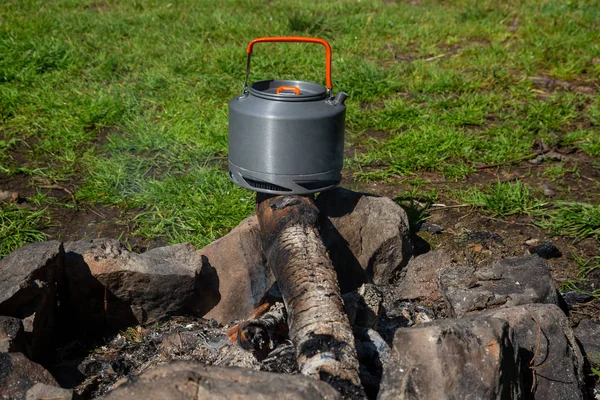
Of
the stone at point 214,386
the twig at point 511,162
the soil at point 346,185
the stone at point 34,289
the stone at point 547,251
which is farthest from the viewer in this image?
the twig at point 511,162

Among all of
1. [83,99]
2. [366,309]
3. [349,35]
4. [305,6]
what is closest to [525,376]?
[366,309]

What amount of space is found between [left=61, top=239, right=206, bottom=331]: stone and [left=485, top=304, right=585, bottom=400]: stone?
1368 mm

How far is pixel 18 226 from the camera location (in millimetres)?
3943

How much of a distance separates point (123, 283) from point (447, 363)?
5.09ft

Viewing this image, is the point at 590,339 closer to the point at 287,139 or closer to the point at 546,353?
the point at 546,353

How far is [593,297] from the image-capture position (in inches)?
131

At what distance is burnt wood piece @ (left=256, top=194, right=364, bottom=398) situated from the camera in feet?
6.96

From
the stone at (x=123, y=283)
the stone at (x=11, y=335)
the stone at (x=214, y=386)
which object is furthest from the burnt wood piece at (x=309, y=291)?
the stone at (x=11, y=335)

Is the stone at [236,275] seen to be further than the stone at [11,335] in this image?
Yes

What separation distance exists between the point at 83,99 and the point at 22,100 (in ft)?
1.71

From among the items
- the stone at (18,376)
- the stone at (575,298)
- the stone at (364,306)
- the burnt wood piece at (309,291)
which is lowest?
the stone at (575,298)

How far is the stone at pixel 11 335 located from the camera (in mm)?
2382

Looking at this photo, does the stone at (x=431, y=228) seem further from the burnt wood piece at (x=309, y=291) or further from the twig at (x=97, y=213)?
the twig at (x=97, y=213)

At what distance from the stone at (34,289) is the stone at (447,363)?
1452mm
